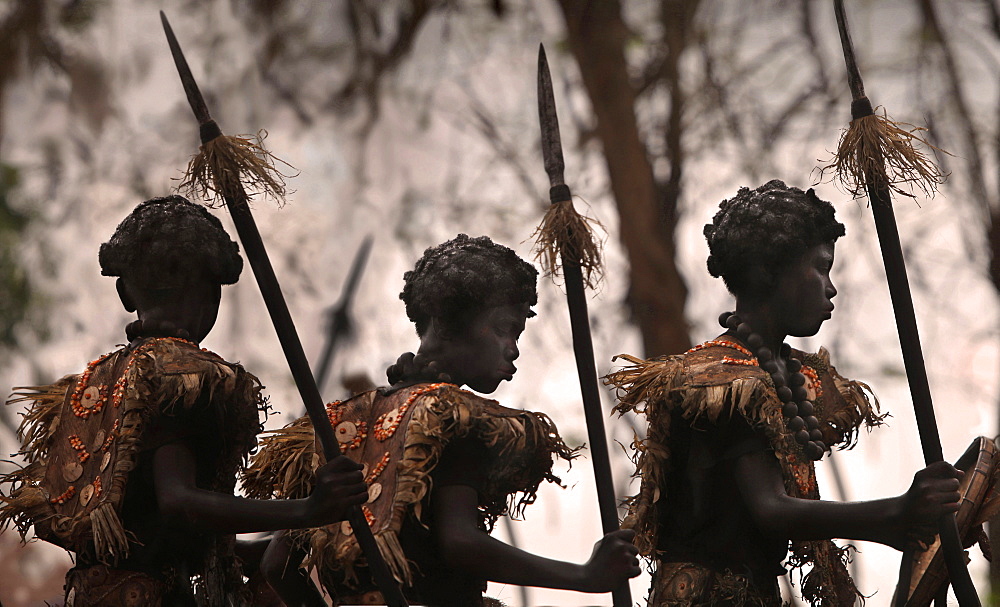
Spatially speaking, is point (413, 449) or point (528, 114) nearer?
point (413, 449)

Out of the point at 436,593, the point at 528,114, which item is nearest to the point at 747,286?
the point at 436,593

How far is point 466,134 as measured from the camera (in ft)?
27.0

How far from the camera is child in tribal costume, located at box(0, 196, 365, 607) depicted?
10.5ft

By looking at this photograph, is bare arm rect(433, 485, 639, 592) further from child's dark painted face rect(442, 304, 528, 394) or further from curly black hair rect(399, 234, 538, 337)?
curly black hair rect(399, 234, 538, 337)

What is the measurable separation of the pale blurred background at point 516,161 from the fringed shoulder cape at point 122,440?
3734 mm

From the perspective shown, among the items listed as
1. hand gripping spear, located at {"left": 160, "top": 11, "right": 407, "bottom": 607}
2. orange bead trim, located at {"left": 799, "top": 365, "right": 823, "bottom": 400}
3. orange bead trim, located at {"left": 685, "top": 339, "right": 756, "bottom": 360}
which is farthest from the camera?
orange bead trim, located at {"left": 799, "top": 365, "right": 823, "bottom": 400}

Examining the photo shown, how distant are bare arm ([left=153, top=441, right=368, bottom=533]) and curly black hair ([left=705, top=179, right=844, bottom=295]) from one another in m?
1.15

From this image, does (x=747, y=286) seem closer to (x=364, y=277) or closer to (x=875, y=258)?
(x=875, y=258)

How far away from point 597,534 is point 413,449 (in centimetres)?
409

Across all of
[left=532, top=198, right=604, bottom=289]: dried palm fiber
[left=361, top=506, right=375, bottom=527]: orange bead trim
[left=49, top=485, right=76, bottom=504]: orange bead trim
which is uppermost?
[left=532, top=198, right=604, bottom=289]: dried palm fiber

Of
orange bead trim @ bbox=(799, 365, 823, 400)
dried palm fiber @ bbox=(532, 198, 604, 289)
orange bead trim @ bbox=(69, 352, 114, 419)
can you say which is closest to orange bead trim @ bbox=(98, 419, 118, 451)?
orange bead trim @ bbox=(69, 352, 114, 419)

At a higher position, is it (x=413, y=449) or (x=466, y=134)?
(x=466, y=134)


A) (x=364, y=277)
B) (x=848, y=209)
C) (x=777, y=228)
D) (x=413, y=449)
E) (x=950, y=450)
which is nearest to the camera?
(x=413, y=449)

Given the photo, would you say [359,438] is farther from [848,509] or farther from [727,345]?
[848,509]
